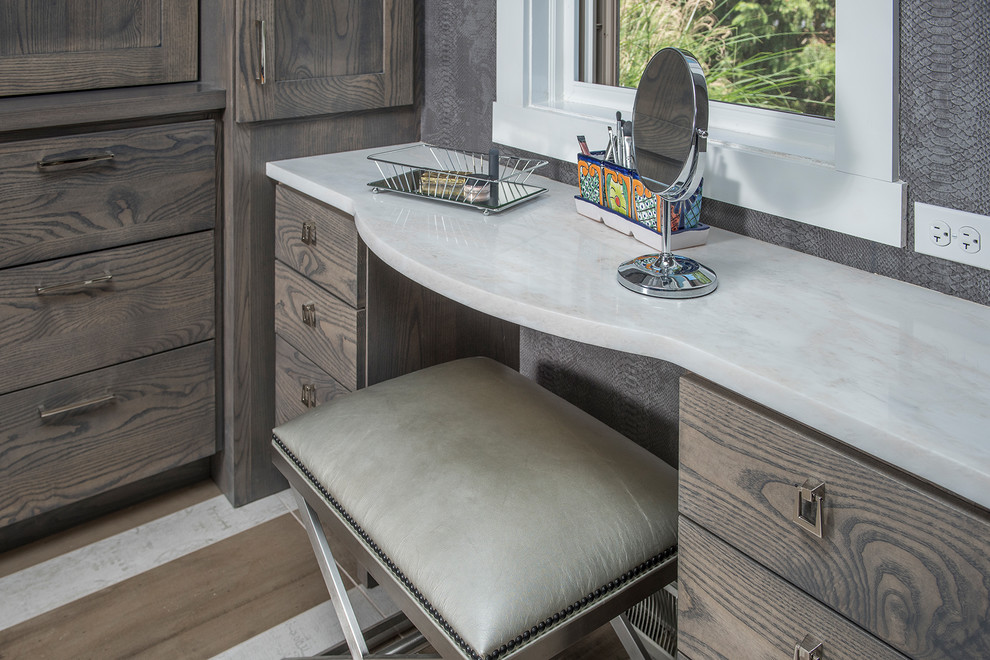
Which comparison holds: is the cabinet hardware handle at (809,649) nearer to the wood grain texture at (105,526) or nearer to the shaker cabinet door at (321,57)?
the shaker cabinet door at (321,57)

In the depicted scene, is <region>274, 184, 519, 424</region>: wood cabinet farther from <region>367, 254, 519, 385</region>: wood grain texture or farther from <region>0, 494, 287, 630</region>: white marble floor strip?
<region>0, 494, 287, 630</region>: white marble floor strip

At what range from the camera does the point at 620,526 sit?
3.77ft

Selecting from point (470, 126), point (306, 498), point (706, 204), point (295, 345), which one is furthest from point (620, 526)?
point (470, 126)

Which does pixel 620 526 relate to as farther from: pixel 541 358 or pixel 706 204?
pixel 541 358

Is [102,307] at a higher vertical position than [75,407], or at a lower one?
higher

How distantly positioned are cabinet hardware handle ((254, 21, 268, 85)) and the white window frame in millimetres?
502

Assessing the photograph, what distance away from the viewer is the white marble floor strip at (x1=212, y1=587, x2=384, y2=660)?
64.8 inches

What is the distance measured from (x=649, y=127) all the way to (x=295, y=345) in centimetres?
101

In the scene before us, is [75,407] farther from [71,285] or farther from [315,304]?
[315,304]

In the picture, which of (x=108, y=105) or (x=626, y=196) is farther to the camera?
(x=108, y=105)

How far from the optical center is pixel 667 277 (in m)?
1.17


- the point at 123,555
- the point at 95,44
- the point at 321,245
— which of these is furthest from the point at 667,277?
the point at 123,555

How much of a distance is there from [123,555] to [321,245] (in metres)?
0.85

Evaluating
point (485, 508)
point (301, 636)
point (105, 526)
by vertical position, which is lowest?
point (301, 636)
